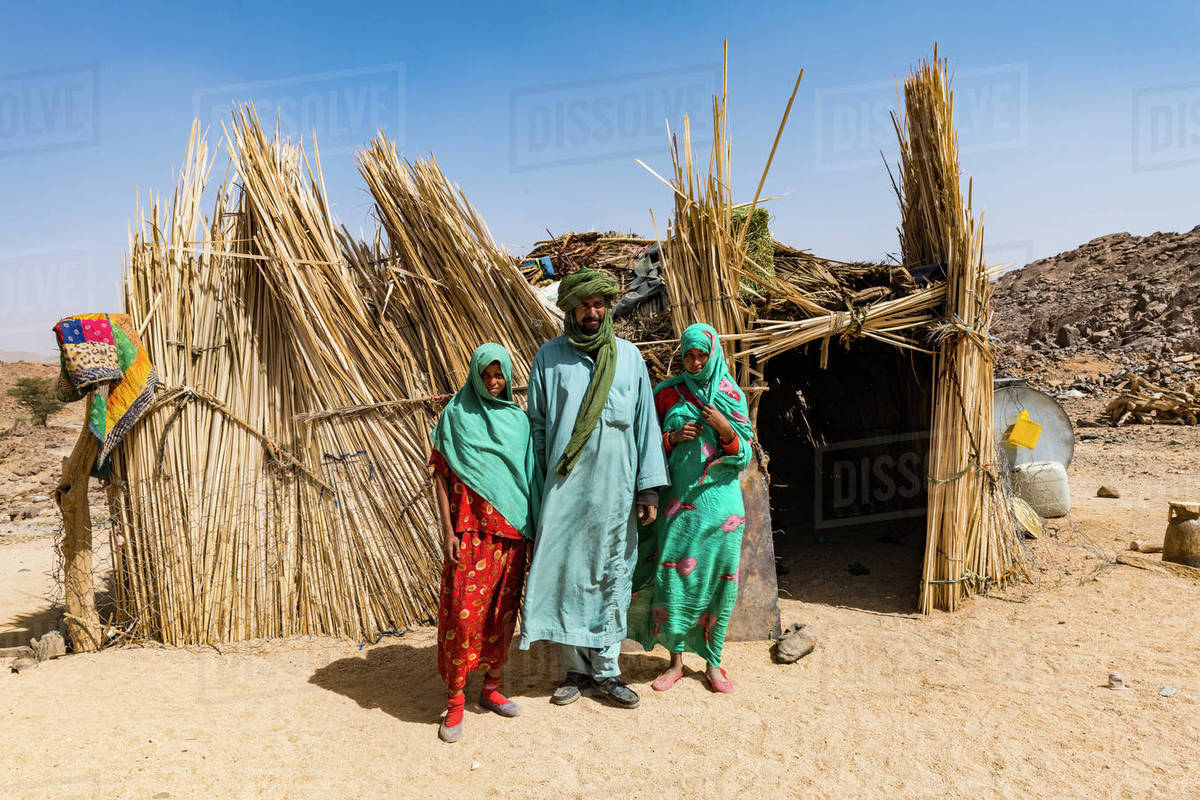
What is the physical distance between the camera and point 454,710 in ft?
8.40

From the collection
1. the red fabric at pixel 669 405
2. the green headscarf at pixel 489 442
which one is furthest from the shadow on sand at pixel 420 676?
the red fabric at pixel 669 405

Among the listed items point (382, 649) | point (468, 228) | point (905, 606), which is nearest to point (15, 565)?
point (382, 649)

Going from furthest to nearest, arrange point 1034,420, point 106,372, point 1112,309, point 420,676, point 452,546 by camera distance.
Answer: point 1112,309, point 1034,420, point 106,372, point 420,676, point 452,546

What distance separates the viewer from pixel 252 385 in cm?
358

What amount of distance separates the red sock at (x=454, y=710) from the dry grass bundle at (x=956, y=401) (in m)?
2.46

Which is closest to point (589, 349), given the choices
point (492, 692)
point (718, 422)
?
point (718, 422)

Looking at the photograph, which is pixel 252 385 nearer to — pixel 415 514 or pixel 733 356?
pixel 415 514

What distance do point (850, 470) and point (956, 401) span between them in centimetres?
259

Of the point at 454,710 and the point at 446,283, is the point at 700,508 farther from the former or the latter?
the point at 446,283

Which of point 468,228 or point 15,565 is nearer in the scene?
point 468,228

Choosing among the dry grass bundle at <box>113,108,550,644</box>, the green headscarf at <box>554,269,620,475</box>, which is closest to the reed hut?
the dry grass bundle at <box>113,108,550,644</box>

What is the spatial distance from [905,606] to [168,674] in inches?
142

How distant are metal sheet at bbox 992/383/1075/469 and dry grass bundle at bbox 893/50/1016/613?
1.54 m

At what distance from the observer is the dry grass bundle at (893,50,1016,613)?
360 cm
